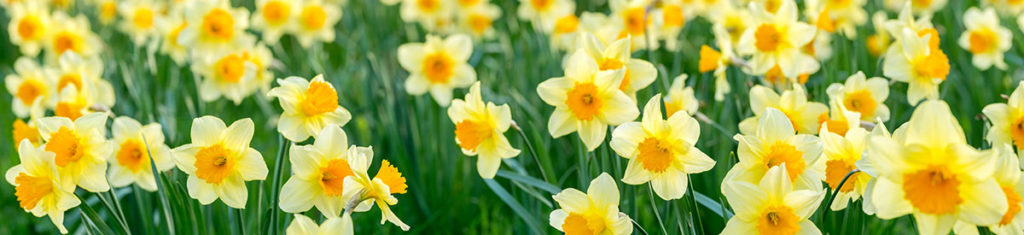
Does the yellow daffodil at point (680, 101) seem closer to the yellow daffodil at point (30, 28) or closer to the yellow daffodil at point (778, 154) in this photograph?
the yellow daffodil at point (778, 154)

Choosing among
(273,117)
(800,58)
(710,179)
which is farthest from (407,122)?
(800,58)

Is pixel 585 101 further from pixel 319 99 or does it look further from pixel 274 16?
pixel 274 16

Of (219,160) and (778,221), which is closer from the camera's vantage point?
(778,221)

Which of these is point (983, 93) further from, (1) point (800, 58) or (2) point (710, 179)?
(2) point (710, 179)

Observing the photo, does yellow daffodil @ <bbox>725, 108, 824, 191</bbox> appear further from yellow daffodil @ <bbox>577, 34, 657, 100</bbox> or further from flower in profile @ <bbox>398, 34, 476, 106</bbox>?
flower in profile @ <bbox>398, 34, 476, 106</bbox>

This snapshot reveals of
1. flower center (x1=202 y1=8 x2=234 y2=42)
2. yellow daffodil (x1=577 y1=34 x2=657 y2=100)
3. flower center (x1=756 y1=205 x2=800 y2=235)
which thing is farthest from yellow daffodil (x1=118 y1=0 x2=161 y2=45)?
flower center (x1=756 y1=205 x2=800 y2=235)

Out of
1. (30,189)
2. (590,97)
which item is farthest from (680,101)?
(30,189)
